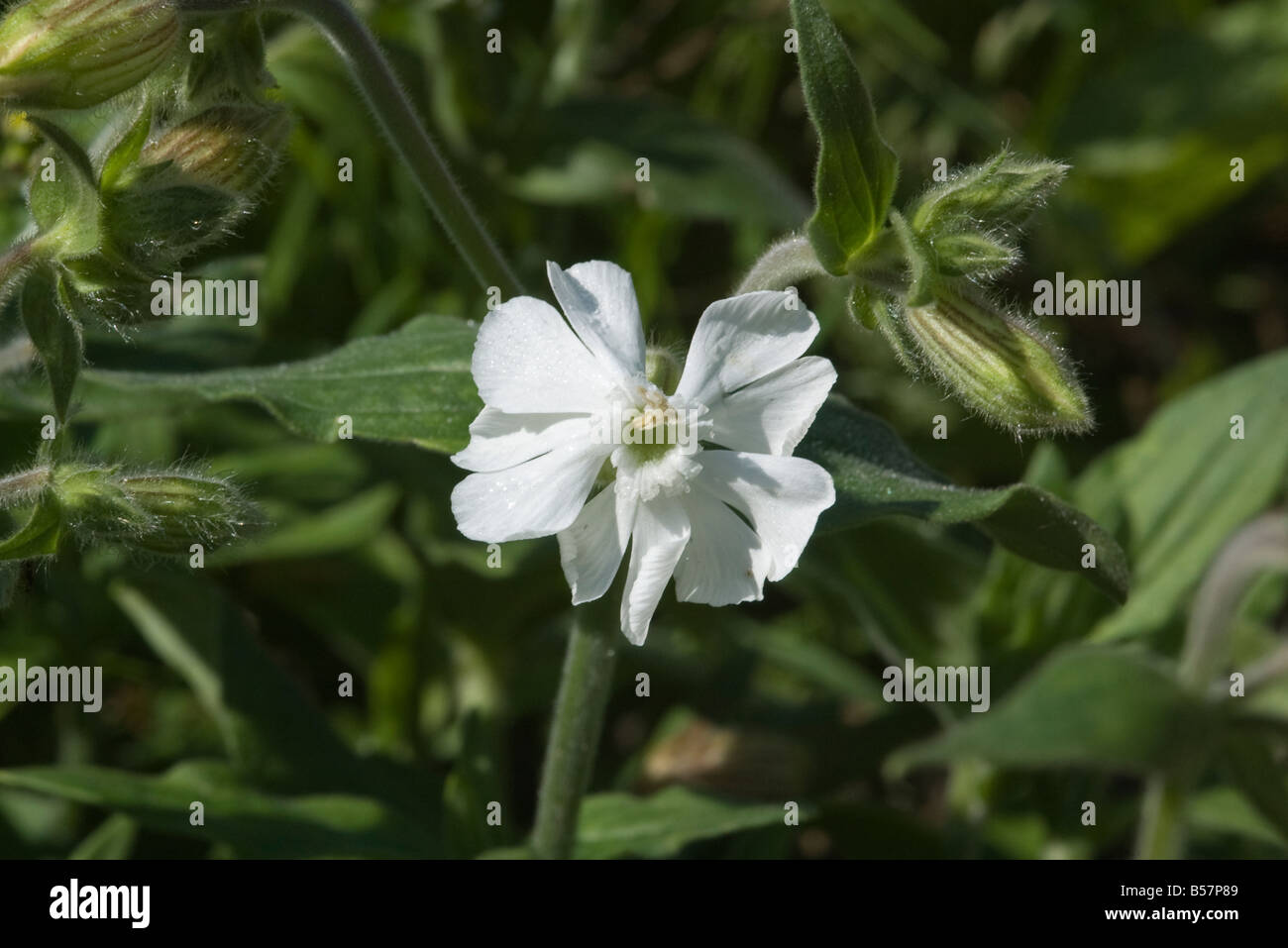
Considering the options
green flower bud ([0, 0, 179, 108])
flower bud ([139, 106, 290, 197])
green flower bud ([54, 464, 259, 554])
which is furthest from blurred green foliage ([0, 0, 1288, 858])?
green flower bud ([0, 0, 179, 108])

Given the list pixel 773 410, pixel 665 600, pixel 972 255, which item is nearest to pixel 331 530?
pixel 665 600

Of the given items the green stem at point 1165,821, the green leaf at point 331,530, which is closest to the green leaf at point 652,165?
the green leaf at point 331,530

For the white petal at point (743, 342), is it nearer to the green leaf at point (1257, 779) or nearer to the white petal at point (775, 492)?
the white petal at point (775, 492)

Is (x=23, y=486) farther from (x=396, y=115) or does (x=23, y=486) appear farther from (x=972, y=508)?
(x=972, y=508)

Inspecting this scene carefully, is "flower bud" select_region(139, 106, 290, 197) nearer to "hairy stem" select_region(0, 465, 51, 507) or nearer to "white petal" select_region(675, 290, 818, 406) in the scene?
"hairy stem" select_region(0, 465, 51, 507)

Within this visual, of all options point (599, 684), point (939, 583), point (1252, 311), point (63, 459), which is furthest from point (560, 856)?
point (1252, 311)

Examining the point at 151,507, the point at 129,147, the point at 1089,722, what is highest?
the point at 129,147

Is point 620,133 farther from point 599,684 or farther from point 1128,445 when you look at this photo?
point 599,684
